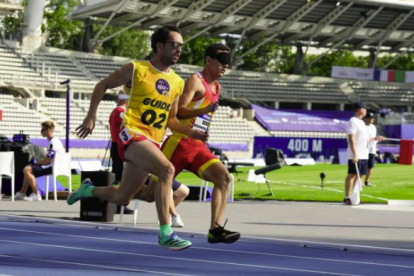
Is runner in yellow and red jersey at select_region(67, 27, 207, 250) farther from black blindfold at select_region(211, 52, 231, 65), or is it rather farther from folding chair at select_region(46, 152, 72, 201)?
folding chair at select_region(46, 152, 72, 201)

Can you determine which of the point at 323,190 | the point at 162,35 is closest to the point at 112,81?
the point at 162,35

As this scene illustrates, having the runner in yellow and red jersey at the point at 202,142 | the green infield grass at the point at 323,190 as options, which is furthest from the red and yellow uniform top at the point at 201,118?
the green infield grass at the point at 323,190

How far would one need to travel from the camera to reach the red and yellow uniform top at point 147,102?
9016mm

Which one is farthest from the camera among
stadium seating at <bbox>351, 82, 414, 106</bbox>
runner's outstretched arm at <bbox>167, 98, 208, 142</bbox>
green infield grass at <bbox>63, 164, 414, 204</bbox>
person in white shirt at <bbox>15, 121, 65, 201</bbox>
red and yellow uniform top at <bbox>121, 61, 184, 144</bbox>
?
stadium seating at <bbox>351, 82, 414, 106</bbox>

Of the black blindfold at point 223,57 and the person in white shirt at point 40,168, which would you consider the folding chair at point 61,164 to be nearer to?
the person in white shirt at point 40,168

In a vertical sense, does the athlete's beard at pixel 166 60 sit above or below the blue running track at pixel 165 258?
above

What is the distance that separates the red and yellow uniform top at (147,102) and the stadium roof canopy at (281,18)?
48.8 meters

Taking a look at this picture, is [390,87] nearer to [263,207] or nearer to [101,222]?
[263,207]

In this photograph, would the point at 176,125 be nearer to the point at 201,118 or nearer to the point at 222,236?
the point at 201,118

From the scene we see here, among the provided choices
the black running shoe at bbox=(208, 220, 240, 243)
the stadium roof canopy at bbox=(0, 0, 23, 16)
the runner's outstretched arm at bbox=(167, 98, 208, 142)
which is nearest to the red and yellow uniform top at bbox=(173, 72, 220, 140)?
the runner's outstretched arm at bbox=(167, 98, 208, 142)

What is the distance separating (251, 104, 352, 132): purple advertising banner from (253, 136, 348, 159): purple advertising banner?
7.41 metres

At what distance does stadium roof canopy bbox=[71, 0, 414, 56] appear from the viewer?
60.1 metres

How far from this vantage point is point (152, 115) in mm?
9039

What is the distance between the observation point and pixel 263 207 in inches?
669
